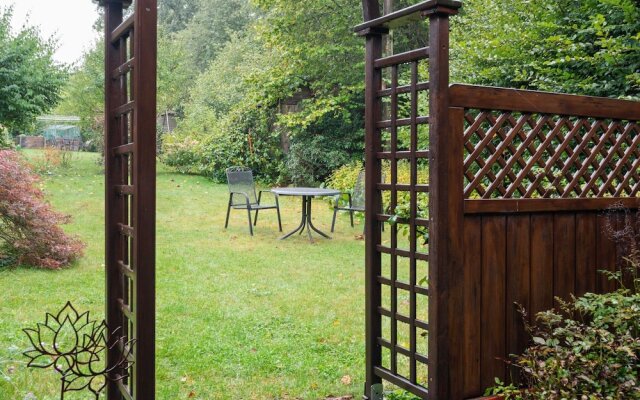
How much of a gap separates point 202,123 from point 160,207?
5.52 metres

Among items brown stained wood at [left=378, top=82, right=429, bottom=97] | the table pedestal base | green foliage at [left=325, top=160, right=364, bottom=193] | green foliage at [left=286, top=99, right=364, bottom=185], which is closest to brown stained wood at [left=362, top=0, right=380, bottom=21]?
brown stained wood at [left=378, top=82, right=429, bottom=97]

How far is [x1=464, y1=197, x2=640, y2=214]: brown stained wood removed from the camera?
8.06 feet

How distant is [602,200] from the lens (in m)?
2.88

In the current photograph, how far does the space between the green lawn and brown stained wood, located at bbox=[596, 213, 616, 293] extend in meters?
1.29

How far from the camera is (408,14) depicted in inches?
93.5

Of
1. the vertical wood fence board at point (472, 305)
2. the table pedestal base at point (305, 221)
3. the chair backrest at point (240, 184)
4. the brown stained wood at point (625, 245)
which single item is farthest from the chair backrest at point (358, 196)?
the vertical wood fence board at point (472, 305)

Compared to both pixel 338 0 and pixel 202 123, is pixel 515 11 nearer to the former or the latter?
pixel 338 0

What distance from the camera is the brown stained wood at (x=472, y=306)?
2.44 m

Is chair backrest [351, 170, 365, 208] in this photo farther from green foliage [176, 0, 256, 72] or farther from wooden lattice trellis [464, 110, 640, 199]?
green foliage [176, 0, 256, 72]

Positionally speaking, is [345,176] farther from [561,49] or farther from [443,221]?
[443,221]

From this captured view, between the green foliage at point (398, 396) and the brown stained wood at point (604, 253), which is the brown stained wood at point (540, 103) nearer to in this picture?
the brown stained wood at point (604, 253)

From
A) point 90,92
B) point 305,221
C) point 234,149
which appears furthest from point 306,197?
point 90,92

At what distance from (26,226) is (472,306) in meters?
4.10

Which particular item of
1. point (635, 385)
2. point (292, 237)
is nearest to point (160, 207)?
point (292, 237)
